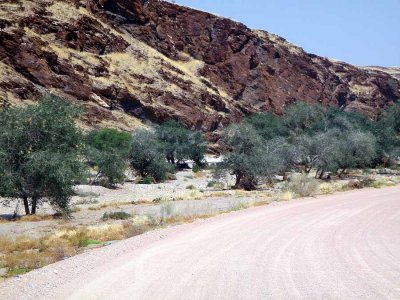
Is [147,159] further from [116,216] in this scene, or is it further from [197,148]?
[116,216]

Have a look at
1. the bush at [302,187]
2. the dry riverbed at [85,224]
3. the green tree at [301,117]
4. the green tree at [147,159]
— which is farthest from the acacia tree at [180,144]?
the bush at [302,187]

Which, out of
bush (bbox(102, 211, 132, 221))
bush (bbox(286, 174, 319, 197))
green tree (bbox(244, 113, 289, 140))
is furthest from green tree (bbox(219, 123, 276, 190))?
green tree (bbox(244, 113, 289, 140))

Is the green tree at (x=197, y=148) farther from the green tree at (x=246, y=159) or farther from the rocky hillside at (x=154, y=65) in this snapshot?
the green tree at (x=246, y=159)

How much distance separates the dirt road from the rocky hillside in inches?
1814

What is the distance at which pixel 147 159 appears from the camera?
5003 centimetres

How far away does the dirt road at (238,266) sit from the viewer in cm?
713

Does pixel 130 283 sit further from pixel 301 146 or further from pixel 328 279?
pixel 301 146

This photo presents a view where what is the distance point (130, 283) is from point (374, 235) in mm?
6948

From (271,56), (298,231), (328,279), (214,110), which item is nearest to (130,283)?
(328,279)

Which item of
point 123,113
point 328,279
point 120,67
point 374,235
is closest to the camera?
point 328,279

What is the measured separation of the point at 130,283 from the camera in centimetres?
789

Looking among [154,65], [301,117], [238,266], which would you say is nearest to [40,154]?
[238,266]

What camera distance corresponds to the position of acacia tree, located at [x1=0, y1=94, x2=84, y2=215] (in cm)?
2273

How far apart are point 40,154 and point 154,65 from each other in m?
60.9
